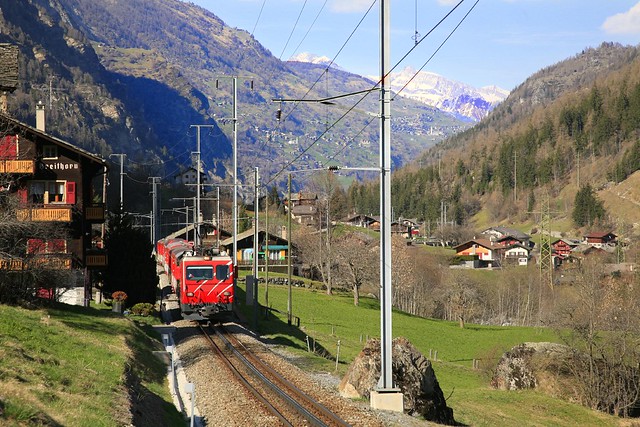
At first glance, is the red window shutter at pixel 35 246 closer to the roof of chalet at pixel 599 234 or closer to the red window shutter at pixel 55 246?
the red window shutter at pixel 55 246

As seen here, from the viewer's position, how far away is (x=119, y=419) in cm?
1622

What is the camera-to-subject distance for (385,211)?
21.6 metres

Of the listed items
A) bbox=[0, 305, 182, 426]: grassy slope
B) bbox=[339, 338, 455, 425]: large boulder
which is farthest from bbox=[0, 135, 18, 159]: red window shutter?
bbox=[339, 338, 455, 425]: large boulder

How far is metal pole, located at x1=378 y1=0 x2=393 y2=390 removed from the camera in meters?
21.3

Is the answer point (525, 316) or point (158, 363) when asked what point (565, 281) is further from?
point (158, 363)

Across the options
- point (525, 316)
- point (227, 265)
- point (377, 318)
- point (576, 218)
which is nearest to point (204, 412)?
point (227, 265)

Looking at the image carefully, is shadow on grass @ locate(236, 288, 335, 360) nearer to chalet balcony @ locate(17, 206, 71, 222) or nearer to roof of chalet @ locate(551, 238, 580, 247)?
A: chalet balcony @ locate(17, 206, 71, 222)

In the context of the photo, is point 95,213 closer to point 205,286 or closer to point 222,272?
point 205,286

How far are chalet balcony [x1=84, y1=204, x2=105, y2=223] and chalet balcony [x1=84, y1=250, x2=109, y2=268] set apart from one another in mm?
3861

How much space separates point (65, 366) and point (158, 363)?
31.8 ft

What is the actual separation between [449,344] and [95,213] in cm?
3433

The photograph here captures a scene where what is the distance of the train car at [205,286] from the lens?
1649 inches

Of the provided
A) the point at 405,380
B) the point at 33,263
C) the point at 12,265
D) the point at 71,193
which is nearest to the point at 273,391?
the point at 405,380

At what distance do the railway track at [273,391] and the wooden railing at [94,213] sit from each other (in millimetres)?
20074
